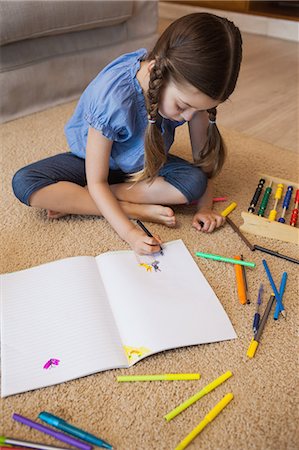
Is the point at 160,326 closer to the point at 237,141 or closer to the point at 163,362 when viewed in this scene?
the point at 163,362

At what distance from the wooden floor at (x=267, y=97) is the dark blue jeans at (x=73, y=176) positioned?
0.50 m

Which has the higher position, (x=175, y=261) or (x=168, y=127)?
(x=168, y=127)

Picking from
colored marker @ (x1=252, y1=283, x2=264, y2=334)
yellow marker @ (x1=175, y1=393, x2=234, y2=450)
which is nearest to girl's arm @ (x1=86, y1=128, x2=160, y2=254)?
colored marker @ (x1=252, y1=283, x2=264, y2=334)

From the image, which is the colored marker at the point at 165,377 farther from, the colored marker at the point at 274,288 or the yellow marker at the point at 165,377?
the colored marker at the point at 274,288

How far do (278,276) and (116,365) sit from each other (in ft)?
1.31

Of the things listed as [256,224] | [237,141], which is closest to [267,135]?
[237,141]

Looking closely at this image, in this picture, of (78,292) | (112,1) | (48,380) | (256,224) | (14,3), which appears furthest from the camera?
(112,1)

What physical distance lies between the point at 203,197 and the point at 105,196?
0.26 m

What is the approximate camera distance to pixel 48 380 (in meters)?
0.68

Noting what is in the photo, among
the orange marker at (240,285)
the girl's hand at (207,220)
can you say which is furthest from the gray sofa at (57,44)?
the orange marker at (240,285)

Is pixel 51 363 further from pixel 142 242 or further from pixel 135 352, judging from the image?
pixel 142 242

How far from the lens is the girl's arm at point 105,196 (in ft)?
3.00

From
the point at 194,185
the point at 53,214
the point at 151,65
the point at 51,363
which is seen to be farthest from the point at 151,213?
the point at 51,363

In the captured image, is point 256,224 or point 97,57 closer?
point 256,224
